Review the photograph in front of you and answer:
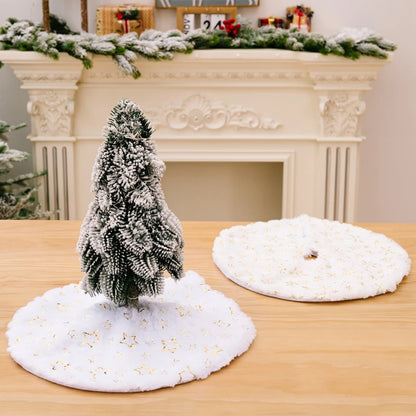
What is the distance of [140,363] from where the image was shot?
0.71 m

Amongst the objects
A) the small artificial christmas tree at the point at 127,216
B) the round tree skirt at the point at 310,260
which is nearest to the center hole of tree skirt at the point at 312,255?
the round tree skirt at the point at 310,260

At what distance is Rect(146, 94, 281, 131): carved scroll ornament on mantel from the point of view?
2723 millimetres

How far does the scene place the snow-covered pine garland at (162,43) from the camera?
2479 millimetres

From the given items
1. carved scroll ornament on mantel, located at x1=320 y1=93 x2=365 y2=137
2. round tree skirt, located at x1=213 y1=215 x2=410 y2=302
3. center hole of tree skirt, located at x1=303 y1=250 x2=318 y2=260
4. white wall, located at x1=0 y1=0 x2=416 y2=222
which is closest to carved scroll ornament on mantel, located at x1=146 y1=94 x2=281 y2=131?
carved scroll ornament on mantel, located at x1=320 y1=93 x2=365 y2=137

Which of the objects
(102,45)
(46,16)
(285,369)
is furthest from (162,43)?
(285,369)

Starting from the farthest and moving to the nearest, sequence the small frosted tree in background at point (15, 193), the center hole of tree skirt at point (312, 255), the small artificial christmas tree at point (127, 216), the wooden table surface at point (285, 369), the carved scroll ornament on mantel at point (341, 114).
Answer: the carved scroll ornament on mantel at point (341, 114) → the small frosted tree in background at point (15, 193) → the center hole of tree skirt at point (312, 255) → the small artificial christmas tree at point (127, 216) → the wooden table surface at point (285, 369)

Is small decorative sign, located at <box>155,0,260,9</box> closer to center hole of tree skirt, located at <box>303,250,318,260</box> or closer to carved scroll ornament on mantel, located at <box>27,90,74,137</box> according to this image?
carved scroll ornament on mantel, located at <box>27,90,74,137</box>

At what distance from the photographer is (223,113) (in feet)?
8.96

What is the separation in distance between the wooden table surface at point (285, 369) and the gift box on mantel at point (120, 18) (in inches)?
77.3

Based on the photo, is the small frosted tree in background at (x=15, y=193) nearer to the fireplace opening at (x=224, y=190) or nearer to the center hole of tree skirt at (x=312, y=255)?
the fireplace opening at (x=224, y=190)

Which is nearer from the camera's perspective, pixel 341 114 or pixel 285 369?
pixel 285 369

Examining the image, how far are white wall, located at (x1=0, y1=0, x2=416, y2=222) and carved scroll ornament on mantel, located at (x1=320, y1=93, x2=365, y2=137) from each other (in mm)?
348

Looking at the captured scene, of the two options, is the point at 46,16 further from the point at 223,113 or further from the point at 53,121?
the point at 223,113

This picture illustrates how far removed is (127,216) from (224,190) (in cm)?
236
